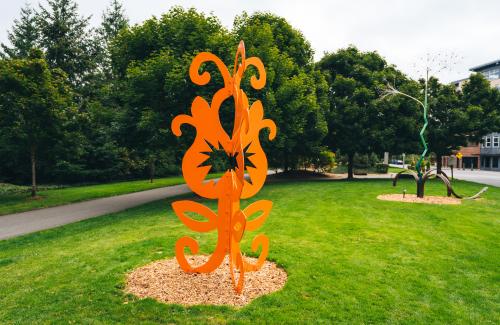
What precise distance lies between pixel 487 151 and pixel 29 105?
202ft

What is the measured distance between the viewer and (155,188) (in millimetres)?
25156

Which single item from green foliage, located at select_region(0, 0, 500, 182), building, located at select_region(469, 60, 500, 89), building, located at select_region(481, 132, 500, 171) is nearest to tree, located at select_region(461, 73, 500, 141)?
green foliage, located at select_region(0, 0, 500, 182)

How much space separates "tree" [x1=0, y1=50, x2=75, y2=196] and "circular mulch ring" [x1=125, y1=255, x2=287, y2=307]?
13.2 meters

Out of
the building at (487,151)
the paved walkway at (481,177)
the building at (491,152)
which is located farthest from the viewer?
the building at (487,151)

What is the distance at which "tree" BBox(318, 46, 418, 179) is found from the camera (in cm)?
2594

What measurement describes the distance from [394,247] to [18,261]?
28.5 ft

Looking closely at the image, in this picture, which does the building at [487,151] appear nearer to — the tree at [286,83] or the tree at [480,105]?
the tree at [480,105]

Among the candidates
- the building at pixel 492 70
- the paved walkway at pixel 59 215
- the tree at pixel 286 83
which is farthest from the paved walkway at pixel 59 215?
the building at pixel 492 70

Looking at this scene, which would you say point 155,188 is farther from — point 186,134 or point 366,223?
point 366,223

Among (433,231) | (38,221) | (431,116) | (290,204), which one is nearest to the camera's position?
(433,231)

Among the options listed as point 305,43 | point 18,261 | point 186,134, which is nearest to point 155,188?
point 186,134

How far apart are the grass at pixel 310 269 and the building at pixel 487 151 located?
168 ft

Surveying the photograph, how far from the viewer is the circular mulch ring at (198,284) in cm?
595

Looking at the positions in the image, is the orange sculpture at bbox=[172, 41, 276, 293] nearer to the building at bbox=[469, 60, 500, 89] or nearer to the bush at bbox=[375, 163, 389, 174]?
the bush at bbox=[375, 163, 389, 174]
